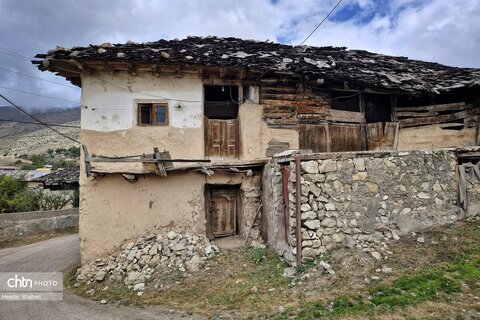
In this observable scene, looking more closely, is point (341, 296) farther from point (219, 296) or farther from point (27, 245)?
point (27, 245)

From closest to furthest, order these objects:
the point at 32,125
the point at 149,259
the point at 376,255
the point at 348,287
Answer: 1. the point at 348,287
2. the point at 376,255
3. the point at 149,259
4. the point at 32,125

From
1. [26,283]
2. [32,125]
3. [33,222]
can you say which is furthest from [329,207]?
[32,125]

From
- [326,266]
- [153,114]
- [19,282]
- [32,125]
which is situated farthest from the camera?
[32,125]

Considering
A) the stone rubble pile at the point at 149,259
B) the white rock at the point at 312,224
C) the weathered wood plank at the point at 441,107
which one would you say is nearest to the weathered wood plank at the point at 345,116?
the weathered wood plank at the point at 441,107

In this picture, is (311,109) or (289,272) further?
(311,109)

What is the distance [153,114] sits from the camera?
9.36 meters

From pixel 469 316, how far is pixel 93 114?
9.64m

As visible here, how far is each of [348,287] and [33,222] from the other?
16188 millimetres

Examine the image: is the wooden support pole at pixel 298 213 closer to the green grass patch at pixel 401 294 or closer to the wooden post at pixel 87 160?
the green grass patch at pixel 401 294

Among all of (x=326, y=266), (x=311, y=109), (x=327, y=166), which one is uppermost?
(x=311, y=109)

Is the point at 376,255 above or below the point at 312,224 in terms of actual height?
below

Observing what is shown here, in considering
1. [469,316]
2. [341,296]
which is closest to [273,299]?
[341,296]

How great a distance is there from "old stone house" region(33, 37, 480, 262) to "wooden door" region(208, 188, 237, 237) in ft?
0.11

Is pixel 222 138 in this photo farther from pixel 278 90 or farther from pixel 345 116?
pixel 345 116
